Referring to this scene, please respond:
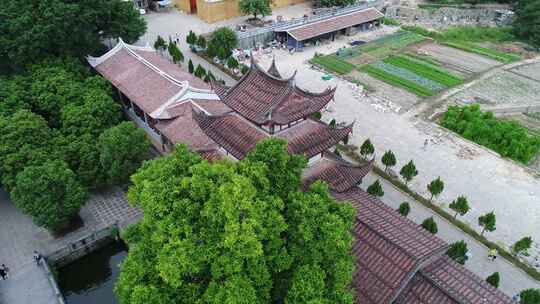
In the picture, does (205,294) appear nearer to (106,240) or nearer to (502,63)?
(106,240)

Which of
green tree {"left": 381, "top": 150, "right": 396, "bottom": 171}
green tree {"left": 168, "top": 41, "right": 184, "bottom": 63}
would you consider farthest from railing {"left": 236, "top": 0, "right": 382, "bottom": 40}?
green tree {"left": 381, "top": 150, "right": 396, "bottom": 171}

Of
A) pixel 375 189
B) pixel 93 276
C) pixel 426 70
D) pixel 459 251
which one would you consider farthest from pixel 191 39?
pixel 459 251

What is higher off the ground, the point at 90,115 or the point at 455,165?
the point at 90,115

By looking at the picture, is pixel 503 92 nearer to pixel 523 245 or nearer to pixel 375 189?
pixel 523 245

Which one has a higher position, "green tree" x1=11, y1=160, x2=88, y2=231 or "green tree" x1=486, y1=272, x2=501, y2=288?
"green tree" x1=11, y1=160, x2=88, y2=231

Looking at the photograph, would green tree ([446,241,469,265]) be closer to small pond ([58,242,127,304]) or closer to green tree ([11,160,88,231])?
small pond ([58,242,127,304])
